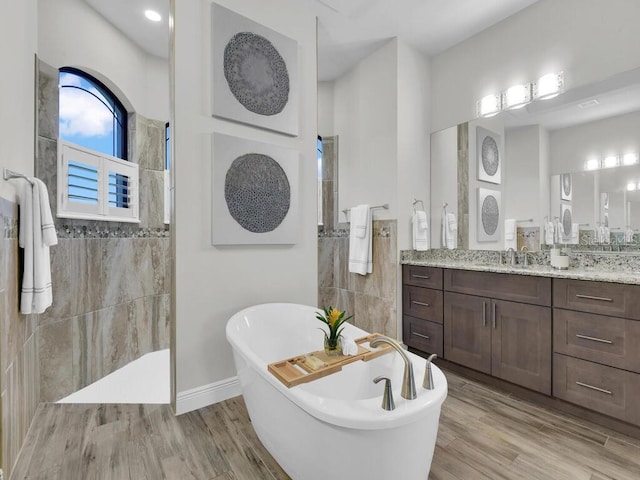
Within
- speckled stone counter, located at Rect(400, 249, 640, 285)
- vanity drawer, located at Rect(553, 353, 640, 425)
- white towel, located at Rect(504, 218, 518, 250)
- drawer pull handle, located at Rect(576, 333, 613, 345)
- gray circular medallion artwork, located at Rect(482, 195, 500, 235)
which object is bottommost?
vanity drawer, located at Rect(553, 353, 640, 425)

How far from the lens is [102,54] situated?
2176 millimetres

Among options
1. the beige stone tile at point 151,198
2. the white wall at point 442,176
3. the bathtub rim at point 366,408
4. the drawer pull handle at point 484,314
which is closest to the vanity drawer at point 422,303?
the drawer pull handle at point 484,314

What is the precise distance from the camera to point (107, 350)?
221cm

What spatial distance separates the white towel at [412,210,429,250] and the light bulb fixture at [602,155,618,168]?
130cm

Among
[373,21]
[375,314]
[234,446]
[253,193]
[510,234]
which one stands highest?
[373,21]

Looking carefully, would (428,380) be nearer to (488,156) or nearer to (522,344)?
(522,344)

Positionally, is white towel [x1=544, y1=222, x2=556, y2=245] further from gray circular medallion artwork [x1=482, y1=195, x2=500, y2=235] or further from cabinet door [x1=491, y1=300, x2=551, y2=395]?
cabinet door [x1=491, y1=300, x2=551, y2=395]

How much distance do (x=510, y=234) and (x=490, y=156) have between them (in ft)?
2.33

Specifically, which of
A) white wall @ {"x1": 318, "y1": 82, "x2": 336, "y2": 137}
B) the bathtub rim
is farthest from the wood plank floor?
white wall @ {"x1": 318, "y1": 82, "x2": 336, "y2": 137}

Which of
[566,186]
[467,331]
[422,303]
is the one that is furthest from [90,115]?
[566,186]

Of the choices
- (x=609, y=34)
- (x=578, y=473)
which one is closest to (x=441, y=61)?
(x=609, y=34)

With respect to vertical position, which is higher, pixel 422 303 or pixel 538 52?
pixel 538 52

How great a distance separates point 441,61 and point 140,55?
8.85 feet

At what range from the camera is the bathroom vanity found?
1676 mm
